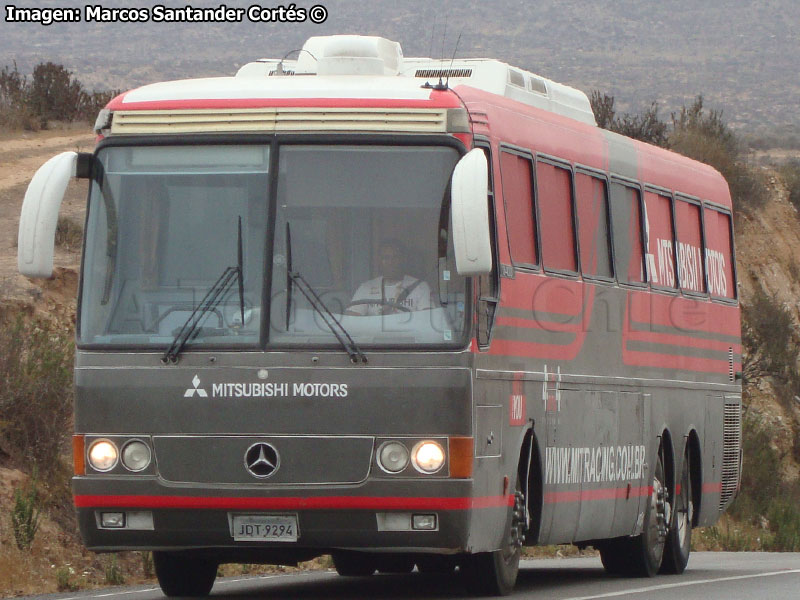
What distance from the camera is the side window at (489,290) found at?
1156cm

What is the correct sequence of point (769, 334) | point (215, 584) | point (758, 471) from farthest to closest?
point (769, 334)
point (758, 471)
point (215, 584)

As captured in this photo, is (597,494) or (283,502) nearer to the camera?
(283,502)

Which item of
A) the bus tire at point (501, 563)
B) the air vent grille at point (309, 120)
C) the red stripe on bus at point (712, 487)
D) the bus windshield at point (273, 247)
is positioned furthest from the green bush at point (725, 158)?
the bus windshield at point (273, 247)

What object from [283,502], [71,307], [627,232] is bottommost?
[283,502]

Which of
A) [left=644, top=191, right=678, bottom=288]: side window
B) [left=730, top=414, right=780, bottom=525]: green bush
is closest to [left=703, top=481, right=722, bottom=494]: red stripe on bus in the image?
[left=644, top=191, right=678, bottom=288]: side window

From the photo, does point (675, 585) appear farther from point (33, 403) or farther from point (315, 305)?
point (33, 403)

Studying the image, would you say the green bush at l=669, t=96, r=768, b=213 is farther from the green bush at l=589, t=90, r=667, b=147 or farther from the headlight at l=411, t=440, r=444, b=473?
the headlight at l=411, t=440, r=444, b=473

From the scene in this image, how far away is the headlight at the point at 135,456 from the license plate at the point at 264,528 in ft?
2.16

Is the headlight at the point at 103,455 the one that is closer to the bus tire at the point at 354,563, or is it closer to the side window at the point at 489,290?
the side window at the point at 489,290

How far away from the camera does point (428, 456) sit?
36.5 feet

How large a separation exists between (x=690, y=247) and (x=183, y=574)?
6621mm

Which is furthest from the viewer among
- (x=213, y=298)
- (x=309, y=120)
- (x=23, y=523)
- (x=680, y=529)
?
(x=680, y=529)

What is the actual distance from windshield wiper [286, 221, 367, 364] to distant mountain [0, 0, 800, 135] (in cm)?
7524

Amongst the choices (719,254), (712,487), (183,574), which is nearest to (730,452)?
(712,487)
